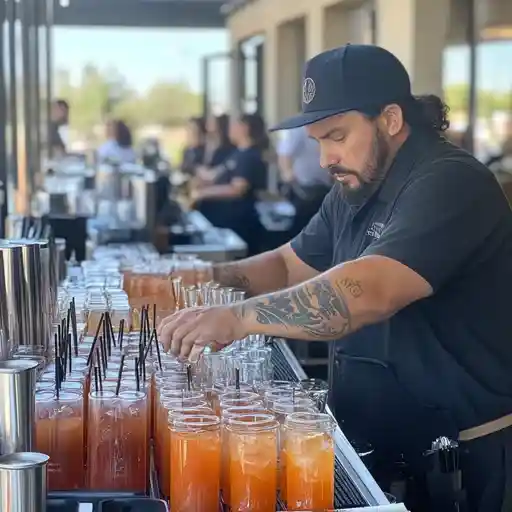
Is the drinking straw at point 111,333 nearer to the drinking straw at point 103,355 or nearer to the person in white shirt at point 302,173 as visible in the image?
the drinking straw at point 103,355

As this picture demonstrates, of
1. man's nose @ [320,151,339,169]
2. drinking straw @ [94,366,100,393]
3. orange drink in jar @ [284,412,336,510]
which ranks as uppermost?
man's nose @ [320,151,339,169]

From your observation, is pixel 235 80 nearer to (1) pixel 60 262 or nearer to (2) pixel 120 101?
(2) pixel 120 101

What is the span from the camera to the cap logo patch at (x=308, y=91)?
2.43 metres

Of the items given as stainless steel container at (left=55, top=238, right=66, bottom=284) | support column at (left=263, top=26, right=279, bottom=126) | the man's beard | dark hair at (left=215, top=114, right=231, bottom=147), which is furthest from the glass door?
the man's beard

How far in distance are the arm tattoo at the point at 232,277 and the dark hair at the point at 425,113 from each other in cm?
78

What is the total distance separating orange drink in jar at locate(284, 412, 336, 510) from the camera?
5.54ft

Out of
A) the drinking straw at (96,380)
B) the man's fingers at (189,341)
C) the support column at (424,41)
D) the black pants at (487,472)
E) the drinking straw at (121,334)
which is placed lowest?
the black pants at (487,472)

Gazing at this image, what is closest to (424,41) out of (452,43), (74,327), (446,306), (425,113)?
(452,43)

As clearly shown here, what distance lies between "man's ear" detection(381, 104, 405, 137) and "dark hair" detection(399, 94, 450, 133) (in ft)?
0.06

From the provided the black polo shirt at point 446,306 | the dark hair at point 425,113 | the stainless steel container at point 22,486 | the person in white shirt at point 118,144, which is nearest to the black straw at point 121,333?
the black polo shirt at point 446,306

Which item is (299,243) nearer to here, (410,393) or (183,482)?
(410,393)

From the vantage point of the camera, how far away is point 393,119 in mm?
2430

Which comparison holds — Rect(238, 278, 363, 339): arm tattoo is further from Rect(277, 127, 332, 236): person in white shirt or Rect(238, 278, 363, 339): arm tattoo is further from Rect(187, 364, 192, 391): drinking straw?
Rect(277, 127, 332, 236): person in white shirt

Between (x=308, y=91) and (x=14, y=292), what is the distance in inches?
34.6
